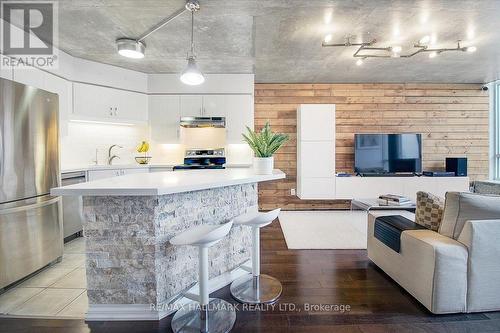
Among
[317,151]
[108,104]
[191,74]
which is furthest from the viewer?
[317,151]

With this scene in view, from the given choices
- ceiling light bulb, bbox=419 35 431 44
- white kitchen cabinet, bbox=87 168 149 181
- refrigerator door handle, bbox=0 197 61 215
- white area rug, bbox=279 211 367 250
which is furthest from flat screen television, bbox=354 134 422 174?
refrigerator door handle, bbox=0 197 61 215

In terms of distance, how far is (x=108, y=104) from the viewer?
4129 millimetres

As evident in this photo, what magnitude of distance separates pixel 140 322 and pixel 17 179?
5.62 feet

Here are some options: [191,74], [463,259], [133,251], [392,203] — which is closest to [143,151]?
[191,74]

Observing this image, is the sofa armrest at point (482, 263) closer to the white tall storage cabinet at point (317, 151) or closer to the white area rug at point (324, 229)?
the white area rug at point (324, 229)

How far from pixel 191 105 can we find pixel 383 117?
397cm

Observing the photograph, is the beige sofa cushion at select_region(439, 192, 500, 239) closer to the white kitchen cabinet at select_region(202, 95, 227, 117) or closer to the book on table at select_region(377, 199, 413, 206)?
the book on table at select_region(377, 199, 413, 206)

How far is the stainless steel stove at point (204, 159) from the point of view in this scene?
4.41 meters

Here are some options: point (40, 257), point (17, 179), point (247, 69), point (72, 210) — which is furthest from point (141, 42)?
point (40, 257)

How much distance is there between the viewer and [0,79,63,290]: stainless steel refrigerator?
2166mm

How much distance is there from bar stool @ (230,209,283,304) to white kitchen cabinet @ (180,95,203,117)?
3.00m

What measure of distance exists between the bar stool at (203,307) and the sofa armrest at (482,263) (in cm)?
171

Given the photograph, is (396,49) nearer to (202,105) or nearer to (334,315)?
(202,105)

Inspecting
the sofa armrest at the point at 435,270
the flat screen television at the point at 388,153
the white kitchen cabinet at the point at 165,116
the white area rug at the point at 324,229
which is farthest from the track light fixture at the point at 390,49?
the white kitchen cabinet at the point at 165,116
